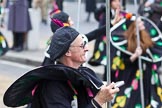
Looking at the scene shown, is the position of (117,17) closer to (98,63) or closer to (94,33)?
(94,33)

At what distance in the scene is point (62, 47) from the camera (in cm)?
335

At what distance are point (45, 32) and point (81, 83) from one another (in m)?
12.3

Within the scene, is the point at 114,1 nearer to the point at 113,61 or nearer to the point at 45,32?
the point at 113,61

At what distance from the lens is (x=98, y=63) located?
705cm

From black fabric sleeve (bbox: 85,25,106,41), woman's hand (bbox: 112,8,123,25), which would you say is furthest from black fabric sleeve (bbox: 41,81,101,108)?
woman's hand (bbox: 112,8,123,25)

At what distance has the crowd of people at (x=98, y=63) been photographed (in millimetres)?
3279

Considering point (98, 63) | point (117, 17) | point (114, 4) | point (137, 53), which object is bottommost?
point (98, 63)

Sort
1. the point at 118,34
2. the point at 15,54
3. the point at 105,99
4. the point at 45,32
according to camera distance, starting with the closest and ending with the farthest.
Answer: the point at 105,99, the point at 118,34, the point at 15,54, the point at 45,32

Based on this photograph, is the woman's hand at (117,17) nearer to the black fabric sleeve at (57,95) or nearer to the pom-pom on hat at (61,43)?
the pom-pom on hat at (61,43)

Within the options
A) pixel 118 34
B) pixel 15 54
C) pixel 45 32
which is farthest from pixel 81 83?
pixel 45 32

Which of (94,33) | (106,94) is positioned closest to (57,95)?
(106,94)

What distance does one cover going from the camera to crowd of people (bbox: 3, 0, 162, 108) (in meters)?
3.28

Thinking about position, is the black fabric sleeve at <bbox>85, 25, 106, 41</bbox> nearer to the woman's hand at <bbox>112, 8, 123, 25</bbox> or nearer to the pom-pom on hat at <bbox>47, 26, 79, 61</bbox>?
the woman's hand at <bbox>112, 8, 123, 25</bbox>

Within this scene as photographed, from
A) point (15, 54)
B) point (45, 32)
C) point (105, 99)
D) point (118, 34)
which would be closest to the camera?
point (105, 99)
